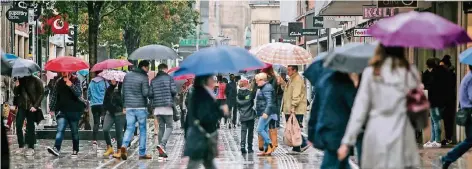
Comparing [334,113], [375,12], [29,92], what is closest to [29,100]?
[29,92]

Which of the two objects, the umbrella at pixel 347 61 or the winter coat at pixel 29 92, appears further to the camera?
the winter coat at pixel 29 92

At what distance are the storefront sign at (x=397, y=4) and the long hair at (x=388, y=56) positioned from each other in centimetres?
1455

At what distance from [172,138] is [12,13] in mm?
5517

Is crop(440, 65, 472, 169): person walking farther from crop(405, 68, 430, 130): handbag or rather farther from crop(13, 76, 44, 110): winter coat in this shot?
crop(13, 76, 44, 110): winter coat

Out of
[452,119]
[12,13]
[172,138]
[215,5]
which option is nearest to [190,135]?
[452,119]

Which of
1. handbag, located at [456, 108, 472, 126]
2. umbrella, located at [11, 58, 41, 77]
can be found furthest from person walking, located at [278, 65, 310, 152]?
handbag, located at [456, 108, 472, 126]

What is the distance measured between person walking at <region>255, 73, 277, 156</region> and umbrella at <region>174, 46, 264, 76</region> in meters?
6.03

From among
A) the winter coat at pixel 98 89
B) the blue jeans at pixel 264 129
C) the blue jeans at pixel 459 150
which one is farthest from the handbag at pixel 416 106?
the winter coat at pixel 98 89

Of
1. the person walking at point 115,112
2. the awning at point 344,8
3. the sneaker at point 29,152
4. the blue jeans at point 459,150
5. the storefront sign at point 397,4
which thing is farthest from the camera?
the awning at point 344,8

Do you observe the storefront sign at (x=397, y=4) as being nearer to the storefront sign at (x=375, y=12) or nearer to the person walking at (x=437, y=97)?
the person walking at (x=437, y=97)

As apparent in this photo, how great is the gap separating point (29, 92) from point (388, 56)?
44.2 ft

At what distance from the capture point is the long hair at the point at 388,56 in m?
9.45

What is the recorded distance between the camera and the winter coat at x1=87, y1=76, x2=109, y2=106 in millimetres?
23297

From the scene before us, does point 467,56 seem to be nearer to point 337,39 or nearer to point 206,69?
point 206,69
